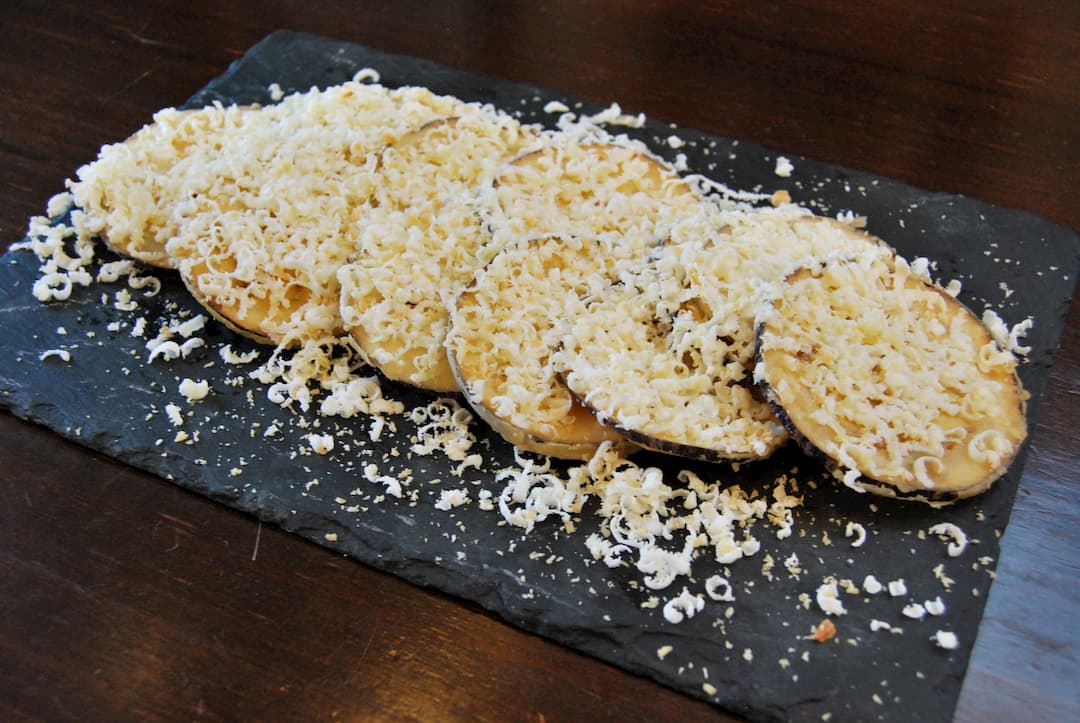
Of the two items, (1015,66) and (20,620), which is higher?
(1015,66)

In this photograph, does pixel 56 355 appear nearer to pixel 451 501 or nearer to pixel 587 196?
pixel 451 501

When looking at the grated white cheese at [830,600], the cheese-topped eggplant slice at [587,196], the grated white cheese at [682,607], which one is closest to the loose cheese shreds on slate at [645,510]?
the grated white cheese at [682,607]

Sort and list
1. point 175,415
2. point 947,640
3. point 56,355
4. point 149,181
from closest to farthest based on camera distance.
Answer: point 947,640 < point 175,415 < point 56,355 < point 149,181

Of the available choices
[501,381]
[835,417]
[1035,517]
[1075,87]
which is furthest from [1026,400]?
[1075,87]

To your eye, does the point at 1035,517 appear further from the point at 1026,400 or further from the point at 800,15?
the point at 800,15

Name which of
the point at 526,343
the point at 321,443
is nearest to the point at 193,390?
the point at 321,443
